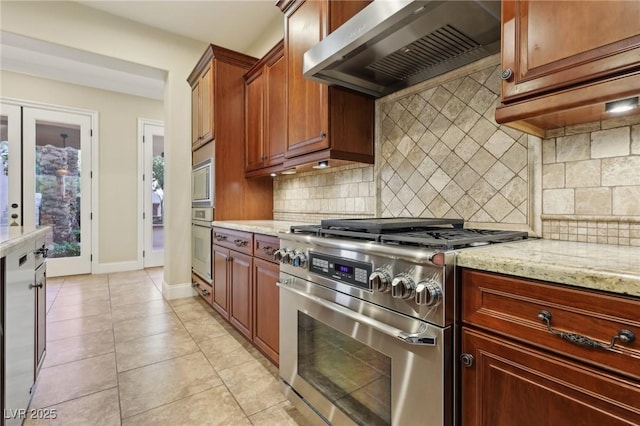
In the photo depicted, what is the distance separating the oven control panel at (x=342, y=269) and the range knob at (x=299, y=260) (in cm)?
5

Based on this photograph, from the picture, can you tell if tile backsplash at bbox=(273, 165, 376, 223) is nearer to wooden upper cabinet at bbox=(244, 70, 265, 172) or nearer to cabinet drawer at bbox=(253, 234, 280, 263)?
wooden upper cabinet at bbox=(244, 70, 265, 172)

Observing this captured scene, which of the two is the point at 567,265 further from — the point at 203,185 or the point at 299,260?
the point at 203,185

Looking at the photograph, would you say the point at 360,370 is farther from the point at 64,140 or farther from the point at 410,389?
the point at 64,140

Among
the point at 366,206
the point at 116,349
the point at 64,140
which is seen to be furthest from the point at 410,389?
the point at 64,140

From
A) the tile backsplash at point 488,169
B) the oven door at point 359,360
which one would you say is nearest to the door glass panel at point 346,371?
the oven door at point 359,360

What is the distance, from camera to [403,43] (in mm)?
1489

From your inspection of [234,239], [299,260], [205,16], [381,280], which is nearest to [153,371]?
[234,239]

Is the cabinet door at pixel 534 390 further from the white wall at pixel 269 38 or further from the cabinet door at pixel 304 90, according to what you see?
the white wall at pixel 269 38

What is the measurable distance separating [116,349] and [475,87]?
289cm

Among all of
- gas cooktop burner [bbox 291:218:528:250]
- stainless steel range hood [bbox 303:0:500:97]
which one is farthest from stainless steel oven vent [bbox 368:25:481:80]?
gas cooktop burner [bbox 291:218:528:250]

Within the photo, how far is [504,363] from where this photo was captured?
0.85 meters

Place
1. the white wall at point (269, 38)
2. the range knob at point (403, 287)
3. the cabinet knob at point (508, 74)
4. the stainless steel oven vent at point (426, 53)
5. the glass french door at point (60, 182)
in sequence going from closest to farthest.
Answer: the range knob at point (403, 287), the cabinet knob at point (508, 74), the stainless steel oven vent at point (426, 53), the white wall at point (269, 38), the glass french door at point (60, 182)

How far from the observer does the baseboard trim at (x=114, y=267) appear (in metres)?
4.83

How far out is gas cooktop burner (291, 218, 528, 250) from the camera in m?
1.04
